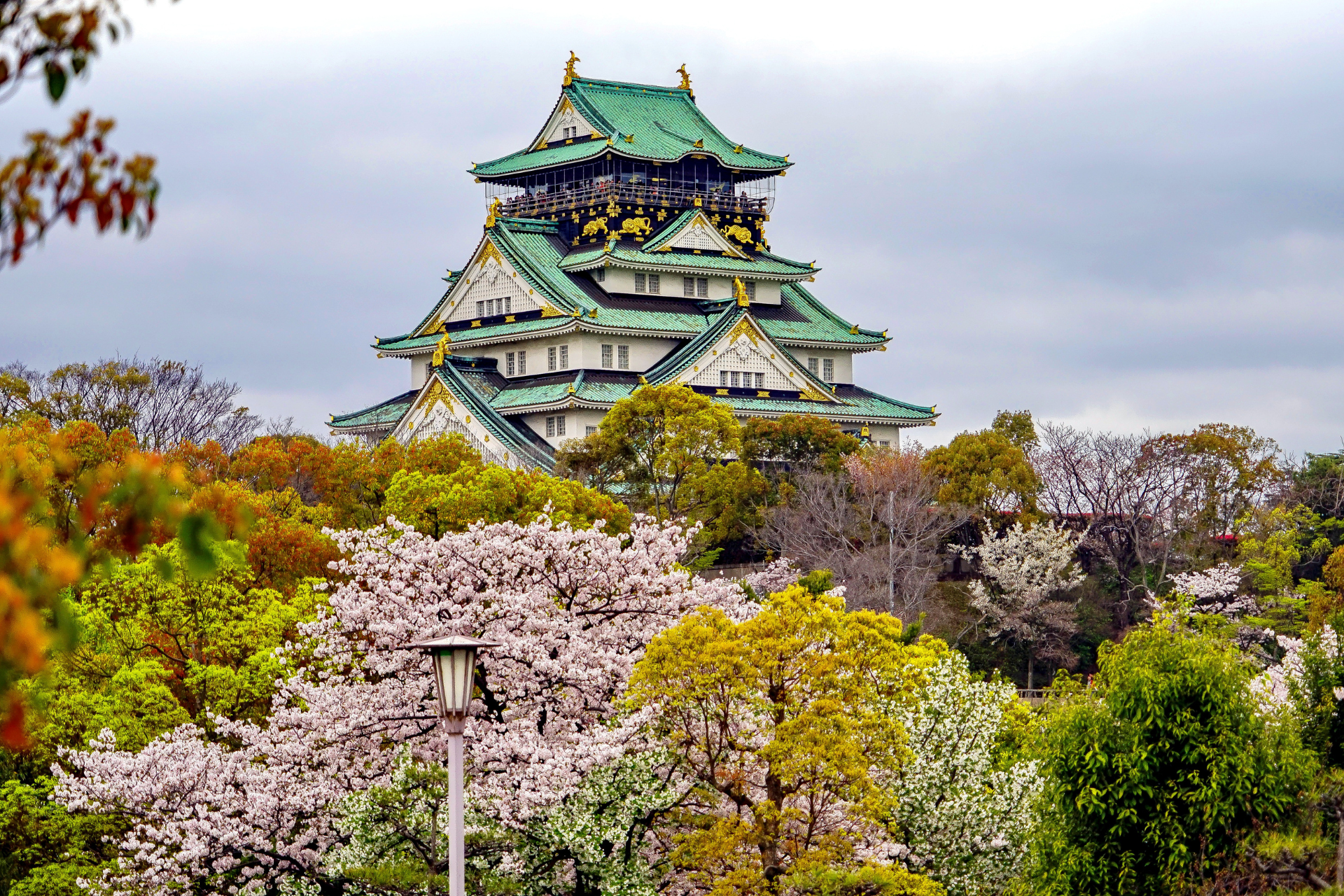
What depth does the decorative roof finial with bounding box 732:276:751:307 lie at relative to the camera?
247ft

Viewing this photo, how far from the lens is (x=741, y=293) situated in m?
75.6

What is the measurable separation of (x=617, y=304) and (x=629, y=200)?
6.11 metres

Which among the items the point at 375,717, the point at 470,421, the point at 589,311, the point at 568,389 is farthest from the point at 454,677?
the point at 589,311

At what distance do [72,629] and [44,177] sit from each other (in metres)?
2.20

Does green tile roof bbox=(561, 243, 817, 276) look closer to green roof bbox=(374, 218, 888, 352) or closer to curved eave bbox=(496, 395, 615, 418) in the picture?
green roof bbox=(374, 218, 888, 352)

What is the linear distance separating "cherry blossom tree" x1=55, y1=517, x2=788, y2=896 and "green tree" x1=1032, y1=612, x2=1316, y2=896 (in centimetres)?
779

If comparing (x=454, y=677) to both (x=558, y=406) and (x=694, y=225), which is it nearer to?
(x=558, y=406)

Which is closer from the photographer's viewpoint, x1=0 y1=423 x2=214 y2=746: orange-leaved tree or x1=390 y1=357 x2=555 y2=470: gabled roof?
x1=0 y1=423 x2=214 y2=746: orange-leaved tree

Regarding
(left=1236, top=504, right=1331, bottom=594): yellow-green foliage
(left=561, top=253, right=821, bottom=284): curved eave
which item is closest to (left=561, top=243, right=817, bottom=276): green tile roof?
(left=561, top=253, right=821, bottom=284): curved eave

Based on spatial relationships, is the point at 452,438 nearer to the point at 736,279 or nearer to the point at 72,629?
the point at 736,279

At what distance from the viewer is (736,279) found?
77875 millimetres

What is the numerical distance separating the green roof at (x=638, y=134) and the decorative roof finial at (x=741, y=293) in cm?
678

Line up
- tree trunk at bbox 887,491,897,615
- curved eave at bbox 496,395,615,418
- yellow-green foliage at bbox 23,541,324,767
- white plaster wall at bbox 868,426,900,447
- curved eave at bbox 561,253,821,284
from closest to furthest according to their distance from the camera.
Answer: yellow-green foliage at bbox 23,541,324,767
tree trunk at bbox 887,491,897,615
curved eave at bbox 496,395,615,418
curved eave at bbox 561,253,821,284
white plaster wall at bbox 868,426,900,447

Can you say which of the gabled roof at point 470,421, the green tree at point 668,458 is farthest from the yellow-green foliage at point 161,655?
the gabled roof at point 470,421
